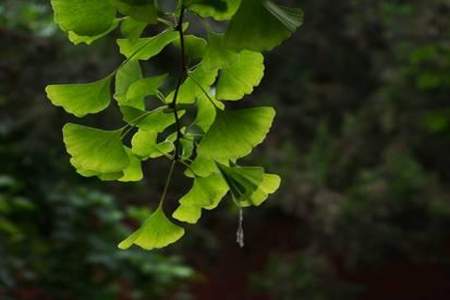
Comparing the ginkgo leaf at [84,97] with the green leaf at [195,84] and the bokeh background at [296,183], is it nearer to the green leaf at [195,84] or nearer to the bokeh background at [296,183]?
the green leaf at [195,84]

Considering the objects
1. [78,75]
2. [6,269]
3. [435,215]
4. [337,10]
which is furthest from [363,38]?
[6,269]

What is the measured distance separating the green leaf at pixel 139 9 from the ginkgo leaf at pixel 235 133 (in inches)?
3.1

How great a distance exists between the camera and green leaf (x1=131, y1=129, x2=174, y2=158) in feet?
1.50

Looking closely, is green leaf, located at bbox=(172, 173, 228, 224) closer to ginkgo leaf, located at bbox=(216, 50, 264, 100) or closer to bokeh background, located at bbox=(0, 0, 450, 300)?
ginkgo leaf, located at bbox=(216, 50, 264, 100)

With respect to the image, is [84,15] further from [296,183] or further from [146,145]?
[296,183]

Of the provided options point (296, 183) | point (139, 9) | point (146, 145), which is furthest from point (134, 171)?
point (296, 183)

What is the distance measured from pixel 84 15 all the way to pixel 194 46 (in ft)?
0.25

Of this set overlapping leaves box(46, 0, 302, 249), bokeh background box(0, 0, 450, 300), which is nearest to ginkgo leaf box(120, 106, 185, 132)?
overlapping leaves box(46, 0, 302, 249)

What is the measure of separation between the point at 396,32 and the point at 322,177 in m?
1.12

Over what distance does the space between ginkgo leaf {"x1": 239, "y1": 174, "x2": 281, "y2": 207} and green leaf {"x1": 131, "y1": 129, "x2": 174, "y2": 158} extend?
2.6 inches

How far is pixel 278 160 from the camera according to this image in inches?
208

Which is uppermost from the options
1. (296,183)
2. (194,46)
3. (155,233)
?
(194,46)

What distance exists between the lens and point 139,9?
0.36 metres

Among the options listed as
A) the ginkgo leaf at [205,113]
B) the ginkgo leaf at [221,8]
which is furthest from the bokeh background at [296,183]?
the ginkgo leaf at [221,8]
